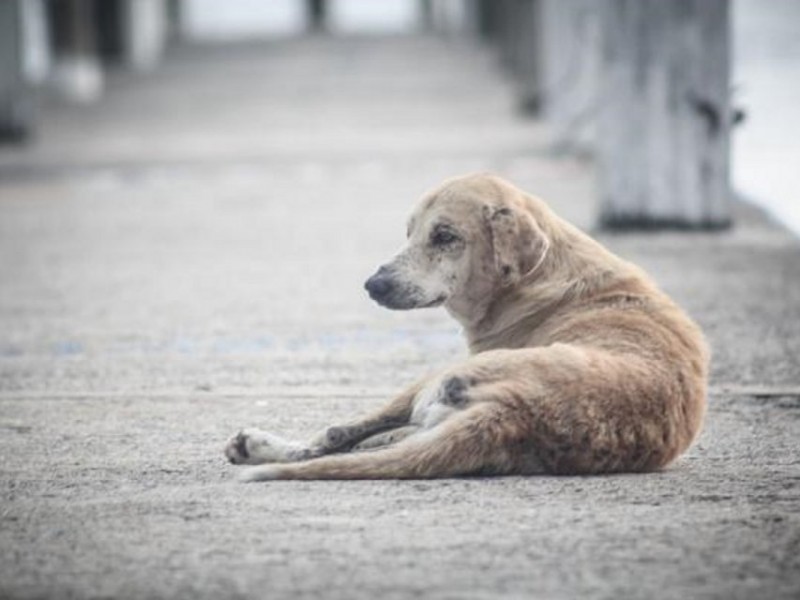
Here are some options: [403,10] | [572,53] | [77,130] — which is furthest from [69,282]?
[403,10]

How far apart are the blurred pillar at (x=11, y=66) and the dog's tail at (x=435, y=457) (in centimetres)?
2072

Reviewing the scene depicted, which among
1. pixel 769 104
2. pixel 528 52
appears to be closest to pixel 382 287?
pixel 769 104

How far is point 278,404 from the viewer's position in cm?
795

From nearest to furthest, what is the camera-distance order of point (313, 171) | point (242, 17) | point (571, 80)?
point (313, 171)
point (571, 80)
point (242, 17)

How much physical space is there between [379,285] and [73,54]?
32.4 m

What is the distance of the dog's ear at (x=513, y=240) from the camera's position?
6.74 meters

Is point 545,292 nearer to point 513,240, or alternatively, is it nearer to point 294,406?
point 513,240

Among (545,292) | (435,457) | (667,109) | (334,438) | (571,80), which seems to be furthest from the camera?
(571,80)

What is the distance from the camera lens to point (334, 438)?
21.1 feet

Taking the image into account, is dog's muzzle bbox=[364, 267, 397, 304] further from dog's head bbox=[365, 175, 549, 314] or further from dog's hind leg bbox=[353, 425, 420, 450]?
dog's hind leg bbox=[353, 425, 420, 450]

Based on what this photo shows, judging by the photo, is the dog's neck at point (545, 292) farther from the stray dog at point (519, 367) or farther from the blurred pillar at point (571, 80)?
the blurred pillar at point (571, 80)

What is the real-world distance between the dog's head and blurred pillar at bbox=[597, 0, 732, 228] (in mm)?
7252

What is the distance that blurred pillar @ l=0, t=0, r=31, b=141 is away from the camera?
26125 millimetres

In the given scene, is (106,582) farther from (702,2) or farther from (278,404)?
(702,2)
